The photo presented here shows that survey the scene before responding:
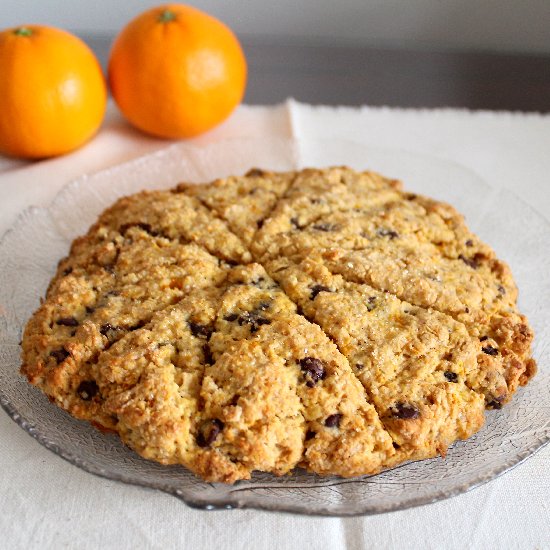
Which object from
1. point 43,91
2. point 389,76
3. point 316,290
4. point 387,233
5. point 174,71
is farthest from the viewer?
point 389,76

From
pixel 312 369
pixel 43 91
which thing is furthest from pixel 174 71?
pixel 312 369

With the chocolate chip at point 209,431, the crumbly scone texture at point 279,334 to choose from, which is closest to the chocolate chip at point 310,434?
the crumbly scone texture at point 279,334

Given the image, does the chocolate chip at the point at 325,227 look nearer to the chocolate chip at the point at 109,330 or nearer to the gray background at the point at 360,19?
the chocolate chip at the point at 109,330

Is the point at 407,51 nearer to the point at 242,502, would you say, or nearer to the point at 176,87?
the point at 176,87

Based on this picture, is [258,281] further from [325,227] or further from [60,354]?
[60,354]

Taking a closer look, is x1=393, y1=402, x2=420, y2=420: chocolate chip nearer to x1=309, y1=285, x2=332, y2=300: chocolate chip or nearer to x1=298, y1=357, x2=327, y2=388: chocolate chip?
x1=298, y1=357, x2=327, y2=388: chocolate chip

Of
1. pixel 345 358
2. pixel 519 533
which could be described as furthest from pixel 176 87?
pixel 519 533
